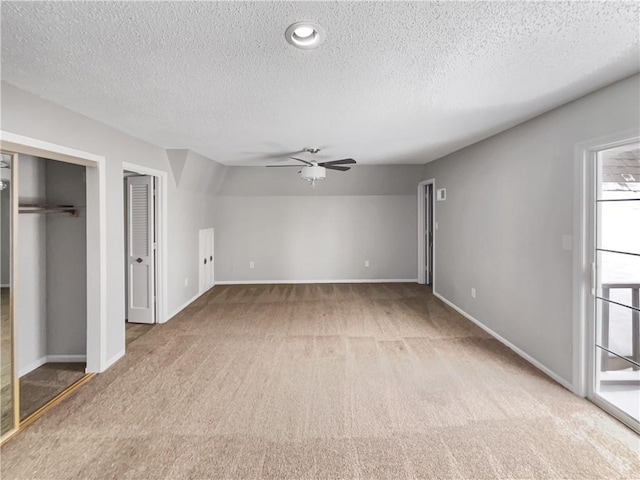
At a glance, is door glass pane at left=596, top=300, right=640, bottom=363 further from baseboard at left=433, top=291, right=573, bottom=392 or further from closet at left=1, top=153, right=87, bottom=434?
closet at left=1, top=153, right=87, bottom=434

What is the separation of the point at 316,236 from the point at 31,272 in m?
4.62

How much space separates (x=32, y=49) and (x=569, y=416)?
13.2ft

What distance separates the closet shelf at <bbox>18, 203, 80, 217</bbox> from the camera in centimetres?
267

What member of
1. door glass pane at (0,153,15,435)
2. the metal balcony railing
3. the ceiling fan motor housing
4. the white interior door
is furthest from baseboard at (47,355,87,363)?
the metal balcony railing

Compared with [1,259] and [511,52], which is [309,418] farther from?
[511,52]

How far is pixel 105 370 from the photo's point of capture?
2.93 metres

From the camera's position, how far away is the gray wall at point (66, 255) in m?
3.08

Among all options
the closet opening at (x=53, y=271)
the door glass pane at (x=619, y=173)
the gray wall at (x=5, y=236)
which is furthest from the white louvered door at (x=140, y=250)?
the door glass pane at (x=619, y=173)

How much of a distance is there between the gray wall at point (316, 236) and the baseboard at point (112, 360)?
345 centimetres

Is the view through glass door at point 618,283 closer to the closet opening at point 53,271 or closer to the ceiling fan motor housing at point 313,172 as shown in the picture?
the ceiling fan motor housing at point 313,172

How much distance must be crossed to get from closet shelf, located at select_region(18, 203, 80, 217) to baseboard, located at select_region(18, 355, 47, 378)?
149 centimetres

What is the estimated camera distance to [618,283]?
7.63 feet

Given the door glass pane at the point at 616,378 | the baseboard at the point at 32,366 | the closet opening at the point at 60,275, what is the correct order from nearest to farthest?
1. the door glass pane at the point at 616,378
2. the closet opening at the point at 60,275
3. the baseboard at the point at 32,366

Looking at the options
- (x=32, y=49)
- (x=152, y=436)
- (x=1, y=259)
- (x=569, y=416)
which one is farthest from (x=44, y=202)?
(x=569, y=416)
